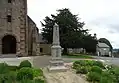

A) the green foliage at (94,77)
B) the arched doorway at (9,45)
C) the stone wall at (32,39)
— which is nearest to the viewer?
the green foliage at (94,77)

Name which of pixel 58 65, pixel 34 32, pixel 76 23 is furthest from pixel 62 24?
pixel 58 65

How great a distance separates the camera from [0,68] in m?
14.2

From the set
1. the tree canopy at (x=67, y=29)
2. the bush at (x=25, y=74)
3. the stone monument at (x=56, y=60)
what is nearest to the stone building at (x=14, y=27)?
the tree canopy at (x=67, y=29)

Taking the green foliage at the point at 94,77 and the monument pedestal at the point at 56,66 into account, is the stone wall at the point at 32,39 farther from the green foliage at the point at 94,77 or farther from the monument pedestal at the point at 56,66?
the green foliage at the point at 94,77

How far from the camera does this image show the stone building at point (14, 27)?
117 ft

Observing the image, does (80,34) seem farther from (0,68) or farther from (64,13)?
(0,68)

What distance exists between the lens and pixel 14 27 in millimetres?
36031

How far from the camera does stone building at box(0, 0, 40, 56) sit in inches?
1405

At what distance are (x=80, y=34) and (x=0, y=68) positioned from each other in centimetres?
3249

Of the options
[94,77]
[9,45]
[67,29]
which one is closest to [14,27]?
[9,45]

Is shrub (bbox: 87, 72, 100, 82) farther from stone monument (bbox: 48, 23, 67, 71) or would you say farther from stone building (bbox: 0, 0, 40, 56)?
stone building (bbox: 0, 0, 40, 56)

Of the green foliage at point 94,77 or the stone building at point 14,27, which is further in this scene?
the stone building at point 14,27

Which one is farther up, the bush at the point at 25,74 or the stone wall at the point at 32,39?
the stone wall at the point at 32,39

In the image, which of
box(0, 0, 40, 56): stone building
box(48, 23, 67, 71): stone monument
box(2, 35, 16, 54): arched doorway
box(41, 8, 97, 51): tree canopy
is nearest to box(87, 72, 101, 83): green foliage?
box(48, 23, 67, 71): stone monument
